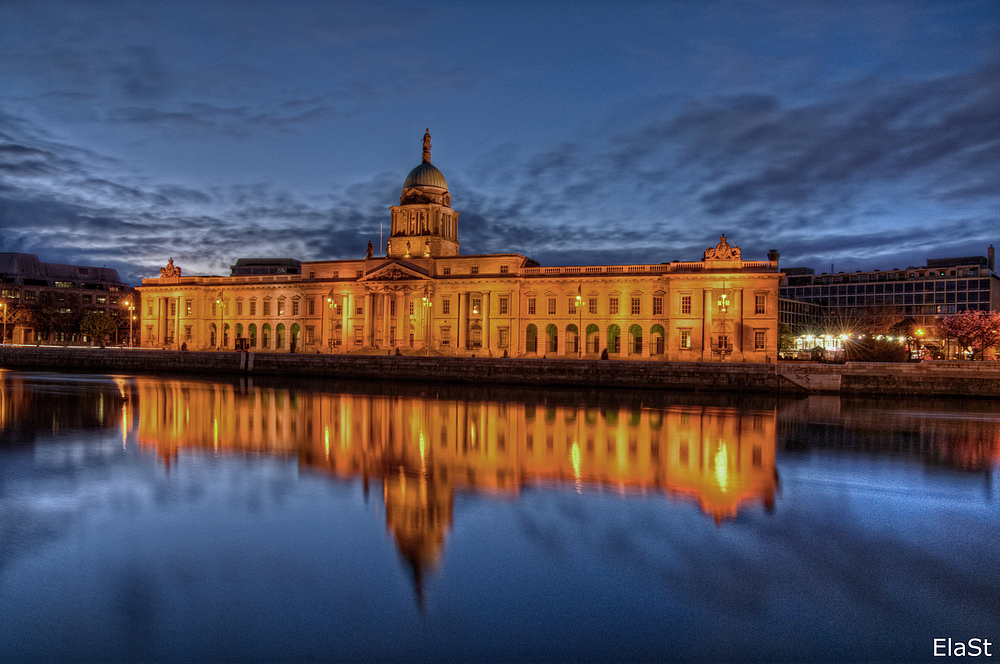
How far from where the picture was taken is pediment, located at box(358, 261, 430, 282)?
71938 mm

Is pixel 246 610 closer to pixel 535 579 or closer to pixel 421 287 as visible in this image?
pixel 535 579

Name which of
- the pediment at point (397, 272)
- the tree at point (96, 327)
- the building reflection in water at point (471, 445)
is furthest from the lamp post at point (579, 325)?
the tree at point (96, 327)

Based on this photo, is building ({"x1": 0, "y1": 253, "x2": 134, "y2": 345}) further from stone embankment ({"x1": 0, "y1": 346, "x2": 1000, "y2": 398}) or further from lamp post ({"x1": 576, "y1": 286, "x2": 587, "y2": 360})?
lamp post ({"x1": 576, "y1": 286, "x2": 587, "y2": 360})

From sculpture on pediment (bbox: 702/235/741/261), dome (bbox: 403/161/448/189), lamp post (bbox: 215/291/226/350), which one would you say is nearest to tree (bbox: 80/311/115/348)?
lamp post (bbox: 215/291/226/350)

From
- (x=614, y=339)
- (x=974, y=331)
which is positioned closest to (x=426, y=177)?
(x=614, y=339)

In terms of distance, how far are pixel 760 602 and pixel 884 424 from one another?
23967 mm

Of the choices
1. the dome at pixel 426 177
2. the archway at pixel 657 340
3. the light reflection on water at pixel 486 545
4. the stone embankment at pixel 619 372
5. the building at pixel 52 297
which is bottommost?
the light reflection on water at pixel 486 545

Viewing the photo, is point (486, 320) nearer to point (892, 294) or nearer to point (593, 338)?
point (593, 338)

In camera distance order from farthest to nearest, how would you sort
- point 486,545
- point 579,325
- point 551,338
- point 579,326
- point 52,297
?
point 52,297, point 551,338, point 579,325, point 579,326, point 486,545

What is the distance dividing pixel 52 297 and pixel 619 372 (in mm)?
106879

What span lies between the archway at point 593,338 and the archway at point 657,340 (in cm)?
501

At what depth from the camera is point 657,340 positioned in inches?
2603

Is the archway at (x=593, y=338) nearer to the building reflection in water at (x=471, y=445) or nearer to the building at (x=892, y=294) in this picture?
the building reflection in water at (x=471, y=445)

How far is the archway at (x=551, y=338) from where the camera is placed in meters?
68.8
